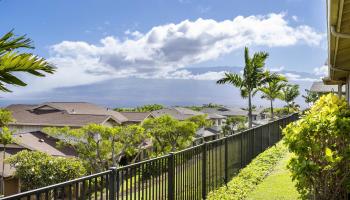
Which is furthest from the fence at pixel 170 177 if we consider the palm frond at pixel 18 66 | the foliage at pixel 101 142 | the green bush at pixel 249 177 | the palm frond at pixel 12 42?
the foliage at pixel 101 142

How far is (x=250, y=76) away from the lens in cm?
3147

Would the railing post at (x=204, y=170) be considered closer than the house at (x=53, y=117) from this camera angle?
Yes

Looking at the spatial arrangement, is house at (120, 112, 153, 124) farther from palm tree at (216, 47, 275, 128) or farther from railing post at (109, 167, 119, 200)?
railing post at (109, 167, 119, 200)

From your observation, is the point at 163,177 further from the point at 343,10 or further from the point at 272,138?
the point at 272,138

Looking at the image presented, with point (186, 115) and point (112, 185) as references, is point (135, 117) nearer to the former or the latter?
point (186, 115)

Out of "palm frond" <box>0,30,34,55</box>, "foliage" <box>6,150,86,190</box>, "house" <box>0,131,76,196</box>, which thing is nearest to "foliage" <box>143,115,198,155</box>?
"house" <box>0,131,76,196</box>

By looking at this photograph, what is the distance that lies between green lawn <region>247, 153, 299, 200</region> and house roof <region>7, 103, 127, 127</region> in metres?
30.5

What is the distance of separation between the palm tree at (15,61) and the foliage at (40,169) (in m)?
18.1

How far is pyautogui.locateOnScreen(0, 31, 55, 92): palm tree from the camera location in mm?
4766

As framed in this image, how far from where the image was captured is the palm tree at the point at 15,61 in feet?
15.6

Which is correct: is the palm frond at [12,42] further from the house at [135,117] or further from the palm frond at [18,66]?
the house at [135,117]

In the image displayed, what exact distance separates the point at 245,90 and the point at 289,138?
2641 centimetres

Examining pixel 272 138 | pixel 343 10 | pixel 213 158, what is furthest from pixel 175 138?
pixel 343 10

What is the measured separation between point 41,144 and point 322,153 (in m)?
28.7
